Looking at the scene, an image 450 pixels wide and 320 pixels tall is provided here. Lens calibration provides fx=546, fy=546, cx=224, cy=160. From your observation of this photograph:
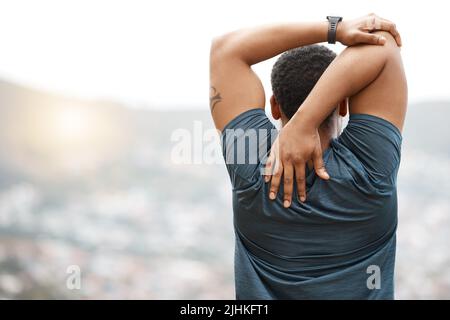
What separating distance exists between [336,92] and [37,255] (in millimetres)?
4745

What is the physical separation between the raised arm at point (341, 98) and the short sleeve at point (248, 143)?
0.12 feet

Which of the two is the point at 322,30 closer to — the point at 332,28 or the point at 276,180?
the point at 332,28

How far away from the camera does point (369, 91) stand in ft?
2.73

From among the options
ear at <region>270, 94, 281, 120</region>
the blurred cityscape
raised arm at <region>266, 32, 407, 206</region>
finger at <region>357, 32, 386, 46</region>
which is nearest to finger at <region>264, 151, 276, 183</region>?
raised arm at <region>266, 32, 407, 206</region>

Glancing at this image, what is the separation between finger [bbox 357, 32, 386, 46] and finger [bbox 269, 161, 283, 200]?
0.22m

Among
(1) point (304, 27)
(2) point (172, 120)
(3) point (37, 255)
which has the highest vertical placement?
(2) point (172, 120)

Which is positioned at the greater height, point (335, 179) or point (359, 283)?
point (335, 179)

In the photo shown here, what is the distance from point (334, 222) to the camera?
0.82m

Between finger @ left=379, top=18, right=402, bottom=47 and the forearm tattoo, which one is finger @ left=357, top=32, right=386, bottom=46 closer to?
finger @ left=379, top=18, right=402, bottom=47

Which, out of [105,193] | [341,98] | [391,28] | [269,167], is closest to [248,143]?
[269,167]

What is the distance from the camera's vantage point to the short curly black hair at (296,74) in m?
0.88

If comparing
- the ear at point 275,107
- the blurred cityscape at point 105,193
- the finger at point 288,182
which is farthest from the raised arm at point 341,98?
the blurred cityscape at point 105,193
